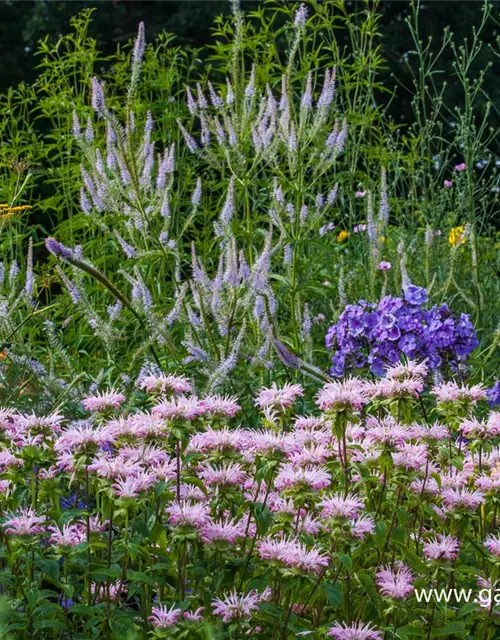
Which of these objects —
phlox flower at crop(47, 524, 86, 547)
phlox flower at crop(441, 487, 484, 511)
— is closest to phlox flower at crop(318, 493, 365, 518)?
phlox flower at crop(441, 487, 484, 511)

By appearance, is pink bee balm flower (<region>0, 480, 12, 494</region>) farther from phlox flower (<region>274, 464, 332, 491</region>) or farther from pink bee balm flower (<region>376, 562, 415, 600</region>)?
pink bee balm flower (<region>376, 562, 415, 600</region>)

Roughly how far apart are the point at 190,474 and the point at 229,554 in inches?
13.7

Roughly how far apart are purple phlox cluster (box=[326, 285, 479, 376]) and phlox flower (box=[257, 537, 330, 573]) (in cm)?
202

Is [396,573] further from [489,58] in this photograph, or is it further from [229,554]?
[489,58]

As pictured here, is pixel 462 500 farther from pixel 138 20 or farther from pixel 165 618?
pixel 138 20

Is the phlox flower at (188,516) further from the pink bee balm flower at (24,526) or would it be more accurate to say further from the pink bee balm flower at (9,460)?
the pink bee balm flower at (9,460)

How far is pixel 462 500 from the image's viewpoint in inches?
84.4

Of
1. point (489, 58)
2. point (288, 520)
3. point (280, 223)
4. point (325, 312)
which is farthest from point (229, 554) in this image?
point (489, 58)

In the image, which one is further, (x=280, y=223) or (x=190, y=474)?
(x=280, y=223)

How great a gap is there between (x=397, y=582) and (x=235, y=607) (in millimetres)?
336

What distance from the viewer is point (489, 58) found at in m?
14.5

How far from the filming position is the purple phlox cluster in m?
3.84

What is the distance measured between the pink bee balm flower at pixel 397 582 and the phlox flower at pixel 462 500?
0.18m

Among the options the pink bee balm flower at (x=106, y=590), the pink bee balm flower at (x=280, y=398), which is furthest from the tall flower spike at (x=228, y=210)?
the pink bee balm flower at (x=106, y=590)
